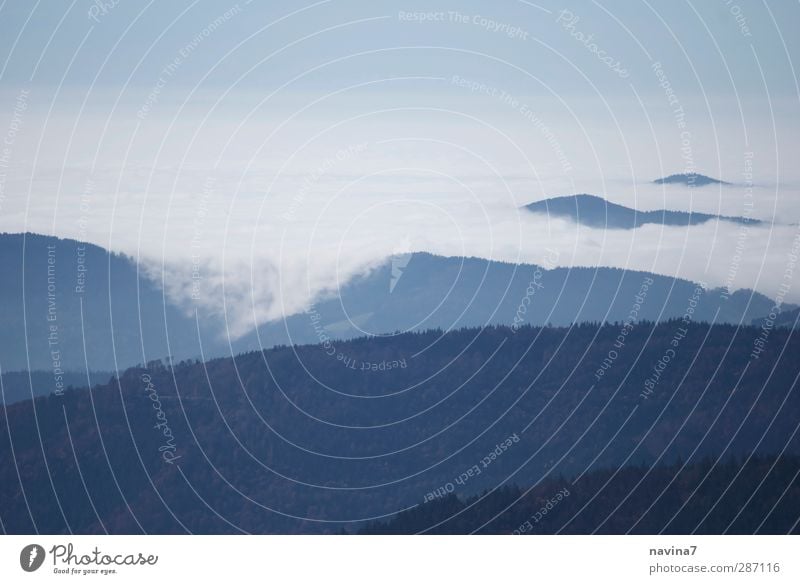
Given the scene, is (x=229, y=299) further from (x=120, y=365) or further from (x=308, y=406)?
(x=120, y=365)

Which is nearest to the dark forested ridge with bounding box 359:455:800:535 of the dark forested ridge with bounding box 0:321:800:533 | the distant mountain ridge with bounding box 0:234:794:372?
the dark forested ridge with bounding box 0:321:800:533

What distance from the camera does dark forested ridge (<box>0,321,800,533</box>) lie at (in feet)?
189

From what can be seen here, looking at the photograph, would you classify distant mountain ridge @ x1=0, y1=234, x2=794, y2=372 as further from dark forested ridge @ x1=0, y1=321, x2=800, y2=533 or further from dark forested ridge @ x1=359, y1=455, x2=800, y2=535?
dark forested ridge @ x1=359, y1=455, x2=800, y2=535

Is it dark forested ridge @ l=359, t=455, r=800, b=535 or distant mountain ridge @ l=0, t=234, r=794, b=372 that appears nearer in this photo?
dark forested ridge @ l=359, t=455, r=800, b=535

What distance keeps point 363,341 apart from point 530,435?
27.9ft

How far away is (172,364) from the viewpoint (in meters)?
64.2
